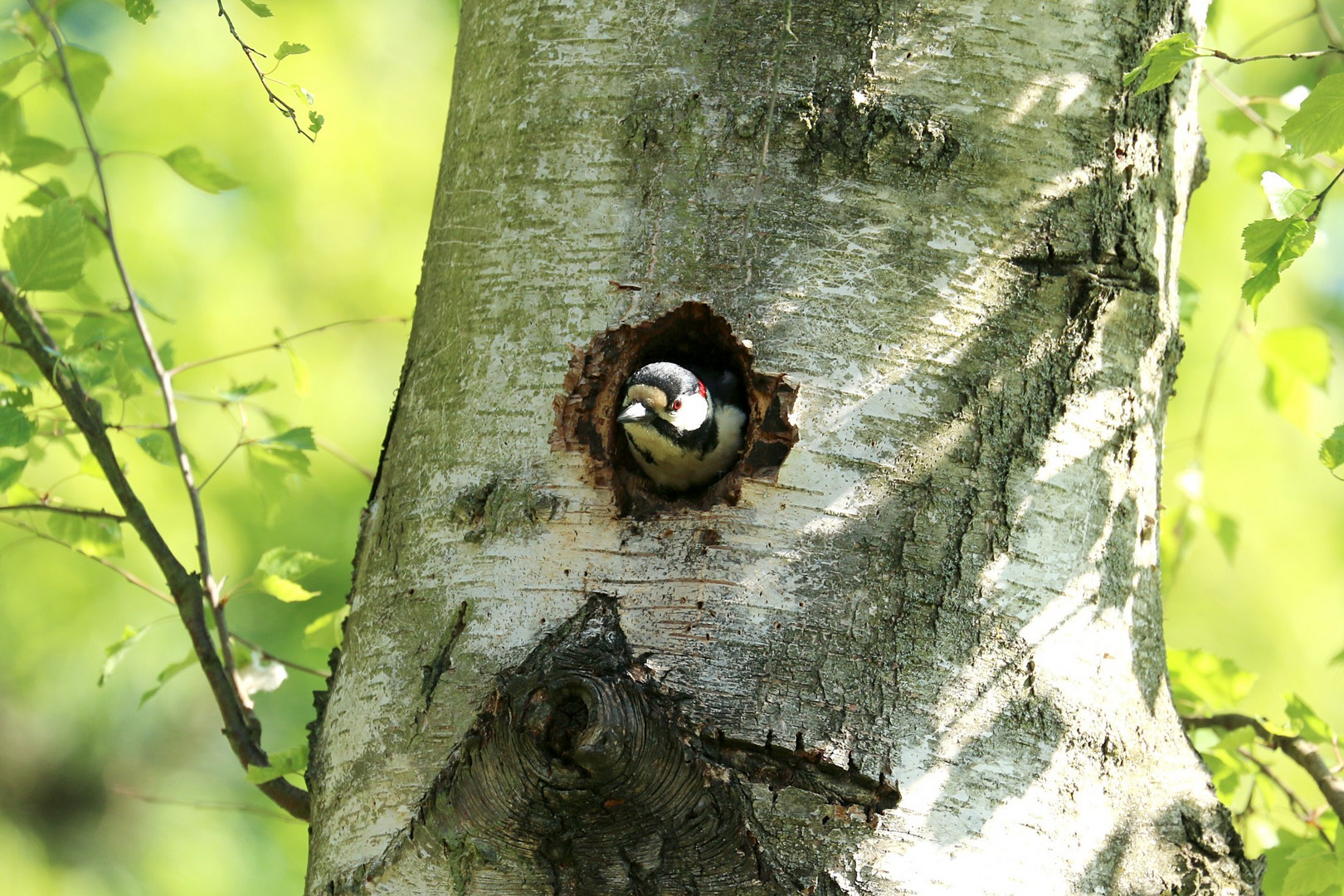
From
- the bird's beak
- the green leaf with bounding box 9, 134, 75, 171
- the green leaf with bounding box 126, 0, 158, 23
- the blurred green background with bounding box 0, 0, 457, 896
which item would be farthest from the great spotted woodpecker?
the blurred green background with bounding box 0, 0, 457, 896

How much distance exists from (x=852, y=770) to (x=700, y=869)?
0.29 metres

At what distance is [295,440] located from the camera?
2980 millimetres

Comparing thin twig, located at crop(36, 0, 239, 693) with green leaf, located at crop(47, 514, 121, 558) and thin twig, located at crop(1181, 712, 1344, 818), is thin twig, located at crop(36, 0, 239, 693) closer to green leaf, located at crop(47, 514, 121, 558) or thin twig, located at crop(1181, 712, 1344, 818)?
green leaf, located at crop(47, 514, 121, 558)

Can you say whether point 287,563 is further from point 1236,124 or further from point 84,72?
point 1236,124

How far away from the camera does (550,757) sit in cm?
179

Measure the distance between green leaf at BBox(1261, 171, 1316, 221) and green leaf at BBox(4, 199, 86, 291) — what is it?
8.08 feet

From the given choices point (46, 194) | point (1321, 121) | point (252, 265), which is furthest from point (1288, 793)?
point (252, 265)

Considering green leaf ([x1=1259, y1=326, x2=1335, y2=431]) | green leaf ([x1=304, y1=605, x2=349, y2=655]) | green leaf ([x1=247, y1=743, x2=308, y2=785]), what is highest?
green leaf ([x1=1259, y1=326, x2=1335, y2=431])

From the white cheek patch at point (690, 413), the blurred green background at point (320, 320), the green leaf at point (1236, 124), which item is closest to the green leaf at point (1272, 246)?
the white cheek patch at point (690, 413)

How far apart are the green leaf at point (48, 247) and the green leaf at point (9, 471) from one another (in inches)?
16.4

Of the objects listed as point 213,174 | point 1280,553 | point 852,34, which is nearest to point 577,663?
point 852,34

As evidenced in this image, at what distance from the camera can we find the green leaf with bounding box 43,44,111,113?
3113mm

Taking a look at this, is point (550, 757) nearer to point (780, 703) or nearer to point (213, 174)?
point (780, 703)

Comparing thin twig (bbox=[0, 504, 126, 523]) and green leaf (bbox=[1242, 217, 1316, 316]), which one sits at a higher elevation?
green leaf (bbox=[1242, 217, 1316, 316])
